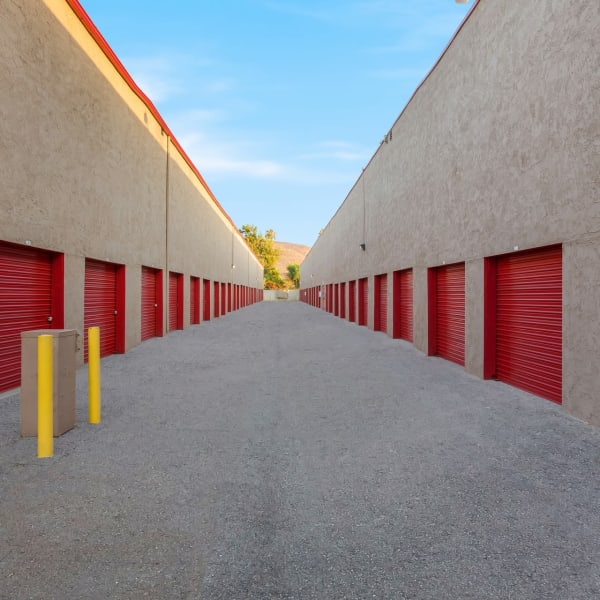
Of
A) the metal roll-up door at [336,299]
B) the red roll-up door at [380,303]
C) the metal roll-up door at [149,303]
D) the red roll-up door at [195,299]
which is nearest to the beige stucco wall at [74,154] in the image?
the metal roll-up door at [149,303]

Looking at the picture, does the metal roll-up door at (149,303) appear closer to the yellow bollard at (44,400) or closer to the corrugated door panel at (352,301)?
the yellow bollard at (44,400)

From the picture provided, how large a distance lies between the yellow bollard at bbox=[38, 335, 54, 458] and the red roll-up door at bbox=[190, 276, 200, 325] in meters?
16.4

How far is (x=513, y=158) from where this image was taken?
659 cm

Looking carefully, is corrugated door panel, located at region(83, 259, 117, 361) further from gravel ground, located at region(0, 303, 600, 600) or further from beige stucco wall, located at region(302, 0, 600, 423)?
beige stucco wall, located at region(302, 0, 600, 423)

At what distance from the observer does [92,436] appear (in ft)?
15.0

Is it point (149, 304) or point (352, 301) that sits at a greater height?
point (352, 301)

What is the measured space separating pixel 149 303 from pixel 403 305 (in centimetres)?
891

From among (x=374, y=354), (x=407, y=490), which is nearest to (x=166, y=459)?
(x=407, y=490)

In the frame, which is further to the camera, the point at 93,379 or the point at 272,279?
the point at 272,279

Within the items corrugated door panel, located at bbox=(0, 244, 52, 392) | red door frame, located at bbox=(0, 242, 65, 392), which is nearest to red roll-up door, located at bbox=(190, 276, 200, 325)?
red door frame, located at bbox=(0, 242, 65, 392)

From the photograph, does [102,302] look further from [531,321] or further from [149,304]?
[531,321]

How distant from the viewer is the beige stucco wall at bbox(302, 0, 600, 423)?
5049 millimetres

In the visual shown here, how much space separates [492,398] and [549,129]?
13.6 feet

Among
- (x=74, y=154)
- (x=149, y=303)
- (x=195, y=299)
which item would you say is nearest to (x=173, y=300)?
(x=149, y=303)
